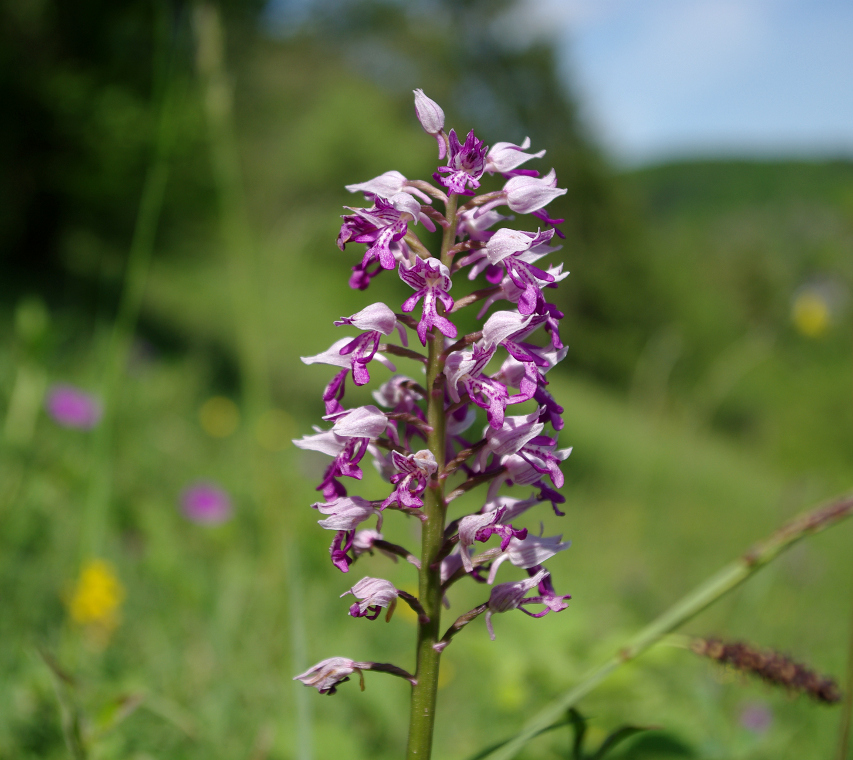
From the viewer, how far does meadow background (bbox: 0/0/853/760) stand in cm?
241

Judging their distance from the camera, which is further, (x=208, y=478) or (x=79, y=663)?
(x=208, y=478)

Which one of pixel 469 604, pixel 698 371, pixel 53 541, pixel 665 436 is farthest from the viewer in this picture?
pixel 698 371

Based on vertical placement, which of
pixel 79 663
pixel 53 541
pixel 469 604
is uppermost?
pixel 53 541

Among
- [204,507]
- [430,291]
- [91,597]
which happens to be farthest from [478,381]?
[204,507]

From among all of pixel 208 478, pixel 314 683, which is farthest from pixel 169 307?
pixel 314 683

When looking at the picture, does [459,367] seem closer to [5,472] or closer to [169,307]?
[5,472]

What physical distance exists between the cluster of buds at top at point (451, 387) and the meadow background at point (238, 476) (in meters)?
0.42

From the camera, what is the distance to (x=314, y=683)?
1.24m

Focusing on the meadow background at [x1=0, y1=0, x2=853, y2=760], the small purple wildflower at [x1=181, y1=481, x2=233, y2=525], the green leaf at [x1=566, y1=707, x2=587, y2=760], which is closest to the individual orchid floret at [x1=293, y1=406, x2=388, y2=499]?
the meadow background at [x1=0, y1=0, x2=853, y2=760]

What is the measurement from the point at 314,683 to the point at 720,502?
Answer: 48.3 ft

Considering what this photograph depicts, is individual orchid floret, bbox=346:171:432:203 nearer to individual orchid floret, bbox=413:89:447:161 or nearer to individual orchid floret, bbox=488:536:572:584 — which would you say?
individual orchid floret, bbox=413:89:447:161

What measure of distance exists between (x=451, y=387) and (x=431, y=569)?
1.01 ft

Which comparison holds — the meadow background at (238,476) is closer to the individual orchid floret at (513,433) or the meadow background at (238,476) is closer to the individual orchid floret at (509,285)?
the individual orchid floret at (513,433)

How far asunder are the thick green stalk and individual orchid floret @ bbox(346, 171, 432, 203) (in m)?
0.11
